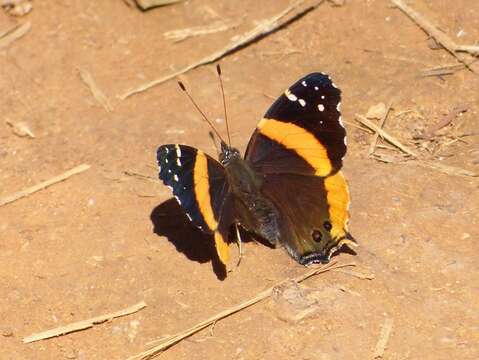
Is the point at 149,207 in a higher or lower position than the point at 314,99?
lower

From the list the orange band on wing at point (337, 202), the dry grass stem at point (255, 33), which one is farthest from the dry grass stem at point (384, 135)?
the dry grass stem at point (255, 33)

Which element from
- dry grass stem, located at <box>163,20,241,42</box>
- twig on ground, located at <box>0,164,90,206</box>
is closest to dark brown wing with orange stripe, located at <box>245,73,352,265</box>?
twig on ground, located at <box>0,164,90,206</box>

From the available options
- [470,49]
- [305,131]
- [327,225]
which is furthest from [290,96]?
[470,49]

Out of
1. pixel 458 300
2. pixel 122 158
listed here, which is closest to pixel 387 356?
pixel 458 300

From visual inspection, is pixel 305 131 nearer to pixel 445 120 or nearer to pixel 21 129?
pixel 445 120

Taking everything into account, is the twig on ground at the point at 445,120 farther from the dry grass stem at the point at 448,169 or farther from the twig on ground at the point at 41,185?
the twig on ground at the point at 41,185

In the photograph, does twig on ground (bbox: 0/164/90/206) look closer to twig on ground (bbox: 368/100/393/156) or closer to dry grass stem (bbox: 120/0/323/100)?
dry grass stem (bbox: 120/0/323/100)

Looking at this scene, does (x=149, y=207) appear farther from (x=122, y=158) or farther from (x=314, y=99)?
(x=314, y=99)
